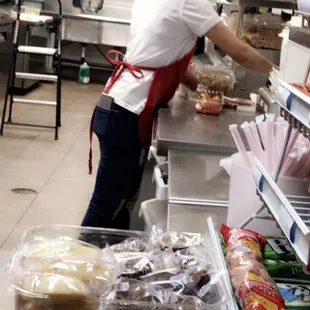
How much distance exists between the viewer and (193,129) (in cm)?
239

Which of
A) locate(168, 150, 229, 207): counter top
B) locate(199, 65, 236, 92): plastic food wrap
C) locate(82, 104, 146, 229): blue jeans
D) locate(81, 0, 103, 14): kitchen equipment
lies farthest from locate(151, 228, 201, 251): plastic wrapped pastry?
locate(81, 0, 103, 14): kitchen equipment

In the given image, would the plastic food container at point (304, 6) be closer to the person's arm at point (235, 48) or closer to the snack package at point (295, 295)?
the snack package at point (295, 295)

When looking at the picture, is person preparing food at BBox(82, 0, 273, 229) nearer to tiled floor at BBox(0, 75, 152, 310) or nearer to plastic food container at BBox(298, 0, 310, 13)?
tiled floor at BBox(0, 75, 152, 310)

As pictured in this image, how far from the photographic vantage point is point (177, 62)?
2520 mm

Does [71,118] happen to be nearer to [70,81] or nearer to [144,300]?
[70,81]

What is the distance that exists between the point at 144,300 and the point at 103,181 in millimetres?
1610

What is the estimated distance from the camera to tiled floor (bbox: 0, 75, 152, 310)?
3.61 meters

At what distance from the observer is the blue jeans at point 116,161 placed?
8.22 feet

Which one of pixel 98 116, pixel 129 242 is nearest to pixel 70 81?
pixel 98 116

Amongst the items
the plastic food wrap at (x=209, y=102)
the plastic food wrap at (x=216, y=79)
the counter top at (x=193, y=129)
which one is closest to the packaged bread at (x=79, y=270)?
the counter top at (x=193, y=129)

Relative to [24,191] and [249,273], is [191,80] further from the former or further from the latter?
[249,273]

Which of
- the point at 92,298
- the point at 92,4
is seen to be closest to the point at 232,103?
the point at 92,298

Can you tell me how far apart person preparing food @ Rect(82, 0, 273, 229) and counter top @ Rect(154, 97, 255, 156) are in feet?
0.41

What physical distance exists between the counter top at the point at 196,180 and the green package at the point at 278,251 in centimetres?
46
